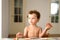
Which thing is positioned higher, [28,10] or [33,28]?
[28,10]

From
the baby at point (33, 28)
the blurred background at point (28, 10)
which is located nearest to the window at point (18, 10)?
the blurred background at point (28, 10)

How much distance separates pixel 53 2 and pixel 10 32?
1995mm

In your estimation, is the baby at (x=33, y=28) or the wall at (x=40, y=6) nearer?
the baby at (x=33, y=28)

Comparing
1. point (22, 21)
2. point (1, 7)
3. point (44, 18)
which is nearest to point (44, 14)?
point (44, 18)

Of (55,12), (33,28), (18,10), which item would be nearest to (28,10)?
(18,10)

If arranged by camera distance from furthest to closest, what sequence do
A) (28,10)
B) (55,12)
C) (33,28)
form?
(55,12), (28,10), (33,28)

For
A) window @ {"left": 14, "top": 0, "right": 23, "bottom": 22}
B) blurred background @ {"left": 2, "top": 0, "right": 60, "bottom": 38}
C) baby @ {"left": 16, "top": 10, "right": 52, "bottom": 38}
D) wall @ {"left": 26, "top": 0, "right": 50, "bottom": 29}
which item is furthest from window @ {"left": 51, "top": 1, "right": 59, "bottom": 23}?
baby @ {"left": 16, "top": 10, "right": 52, "bottom": 38}

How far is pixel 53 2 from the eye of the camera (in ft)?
17.2

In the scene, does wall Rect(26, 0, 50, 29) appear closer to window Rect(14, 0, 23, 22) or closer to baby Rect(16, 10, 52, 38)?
window Rect(14, 0, 23, 22)

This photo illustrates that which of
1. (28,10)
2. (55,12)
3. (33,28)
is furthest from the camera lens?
(55,12)

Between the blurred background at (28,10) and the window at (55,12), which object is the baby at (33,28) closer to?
the blurred background at (28,10)

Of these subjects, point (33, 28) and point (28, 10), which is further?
point (28, 10)

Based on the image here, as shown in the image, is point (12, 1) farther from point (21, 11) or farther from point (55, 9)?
point (55, 9)

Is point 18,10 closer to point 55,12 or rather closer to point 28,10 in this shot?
point 28,10
